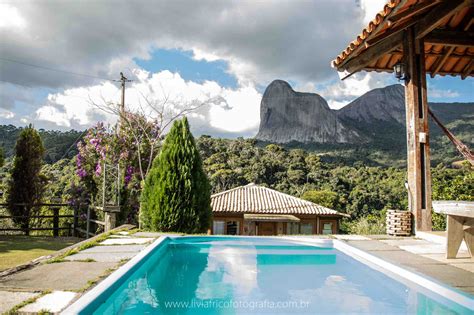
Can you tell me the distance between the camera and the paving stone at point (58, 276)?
8.34ft

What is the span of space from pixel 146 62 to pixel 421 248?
14424mm

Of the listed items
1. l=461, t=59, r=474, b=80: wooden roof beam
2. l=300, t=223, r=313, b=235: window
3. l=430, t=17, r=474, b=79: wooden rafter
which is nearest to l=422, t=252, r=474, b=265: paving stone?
l=430, t=17, r=474, b=79: wooden rafter

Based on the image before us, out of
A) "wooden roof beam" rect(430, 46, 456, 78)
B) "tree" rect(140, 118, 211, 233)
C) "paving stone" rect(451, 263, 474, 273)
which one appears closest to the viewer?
"paving stone" rect(451, 263, 474, 273)

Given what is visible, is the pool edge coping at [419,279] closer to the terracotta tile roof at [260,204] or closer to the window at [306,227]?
the terracotta tile roof at [260,204]

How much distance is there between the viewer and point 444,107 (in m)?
37.8

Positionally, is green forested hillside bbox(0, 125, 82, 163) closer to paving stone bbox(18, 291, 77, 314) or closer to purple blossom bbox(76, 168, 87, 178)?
purple blossom bbox(76, 168, 87, 178)

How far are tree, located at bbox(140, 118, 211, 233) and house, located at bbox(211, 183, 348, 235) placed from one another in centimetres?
1134

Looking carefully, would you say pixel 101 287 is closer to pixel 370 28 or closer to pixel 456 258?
pixel 456 258

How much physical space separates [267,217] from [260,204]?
1.50 m

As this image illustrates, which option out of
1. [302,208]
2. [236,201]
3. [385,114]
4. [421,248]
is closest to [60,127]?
[236,201]

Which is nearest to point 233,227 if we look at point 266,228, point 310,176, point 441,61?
Result: point 266,228

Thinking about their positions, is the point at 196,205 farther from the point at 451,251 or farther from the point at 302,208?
the point at 302,208

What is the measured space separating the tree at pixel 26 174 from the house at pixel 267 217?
828 centimetres

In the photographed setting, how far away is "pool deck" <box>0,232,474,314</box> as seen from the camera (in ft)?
7.45
